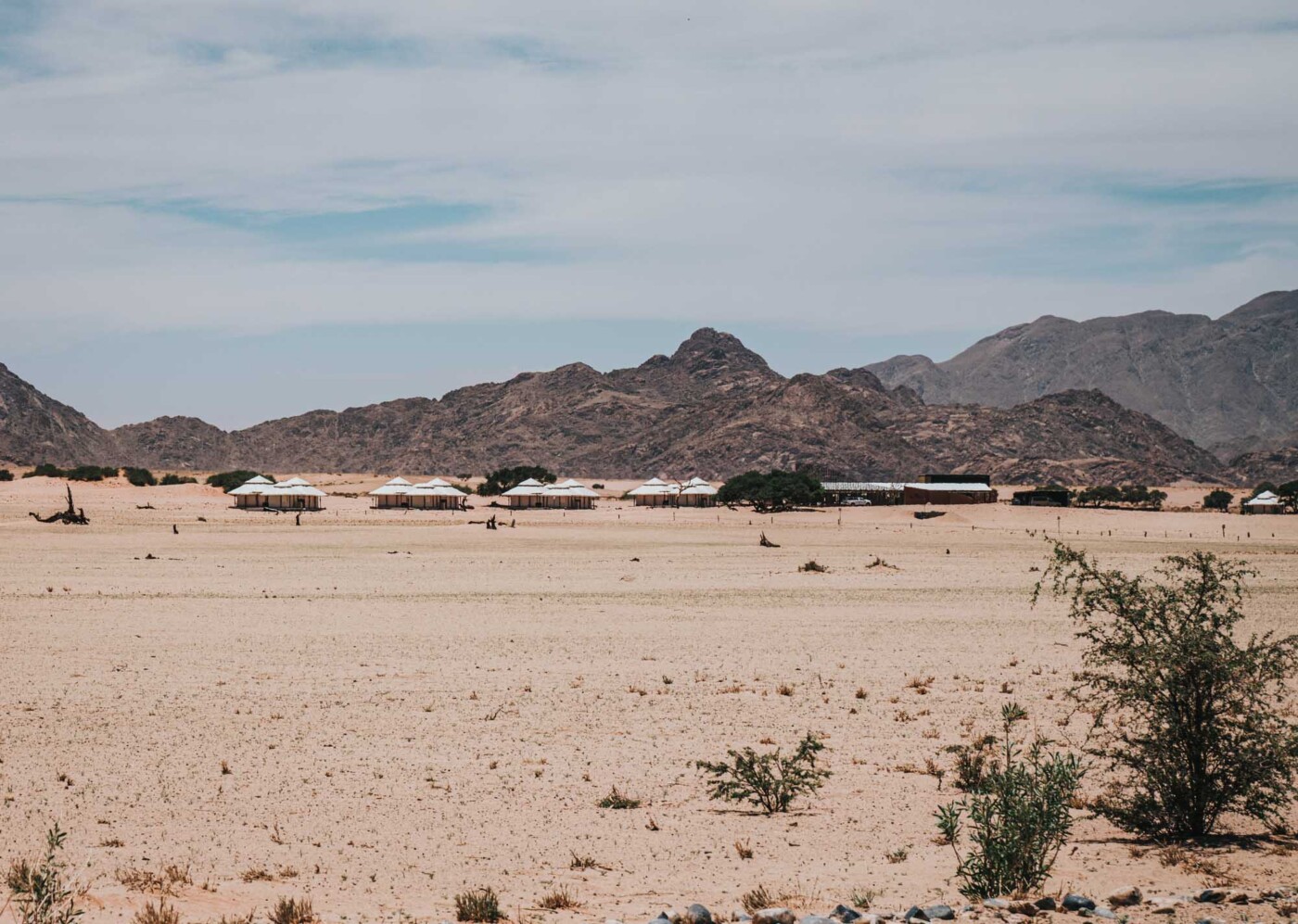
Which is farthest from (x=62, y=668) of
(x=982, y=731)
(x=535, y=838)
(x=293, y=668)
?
(x=982, y=731)

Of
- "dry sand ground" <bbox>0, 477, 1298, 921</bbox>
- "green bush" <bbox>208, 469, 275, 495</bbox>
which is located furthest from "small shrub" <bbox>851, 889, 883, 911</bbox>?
"green bush" <bbox>208, 469, 275, 495</bbox>

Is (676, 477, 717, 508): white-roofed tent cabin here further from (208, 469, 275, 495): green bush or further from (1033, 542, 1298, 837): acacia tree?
(1033, 542, 1298, 837): acacia tree

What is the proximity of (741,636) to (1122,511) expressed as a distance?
6624cm

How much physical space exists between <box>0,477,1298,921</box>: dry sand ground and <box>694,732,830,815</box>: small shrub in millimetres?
195

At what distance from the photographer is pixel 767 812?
1023cm

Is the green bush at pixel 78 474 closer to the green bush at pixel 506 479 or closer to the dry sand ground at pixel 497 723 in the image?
the green bush at pixel 506 479

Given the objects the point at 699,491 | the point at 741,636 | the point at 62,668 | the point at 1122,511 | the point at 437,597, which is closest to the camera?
the point at 62,668

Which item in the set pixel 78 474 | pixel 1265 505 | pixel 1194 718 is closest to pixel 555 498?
pixel 78 474

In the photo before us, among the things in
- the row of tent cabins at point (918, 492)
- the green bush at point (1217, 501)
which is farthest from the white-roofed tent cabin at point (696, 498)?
the green bush at point (1217, 501)

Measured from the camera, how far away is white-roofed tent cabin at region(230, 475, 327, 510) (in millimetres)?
75500

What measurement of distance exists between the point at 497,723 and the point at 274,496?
66.0 meters

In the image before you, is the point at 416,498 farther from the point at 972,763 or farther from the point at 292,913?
the point at 292,913

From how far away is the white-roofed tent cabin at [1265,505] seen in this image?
287 ft

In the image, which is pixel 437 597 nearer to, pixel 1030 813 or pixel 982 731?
pixel 982 731
